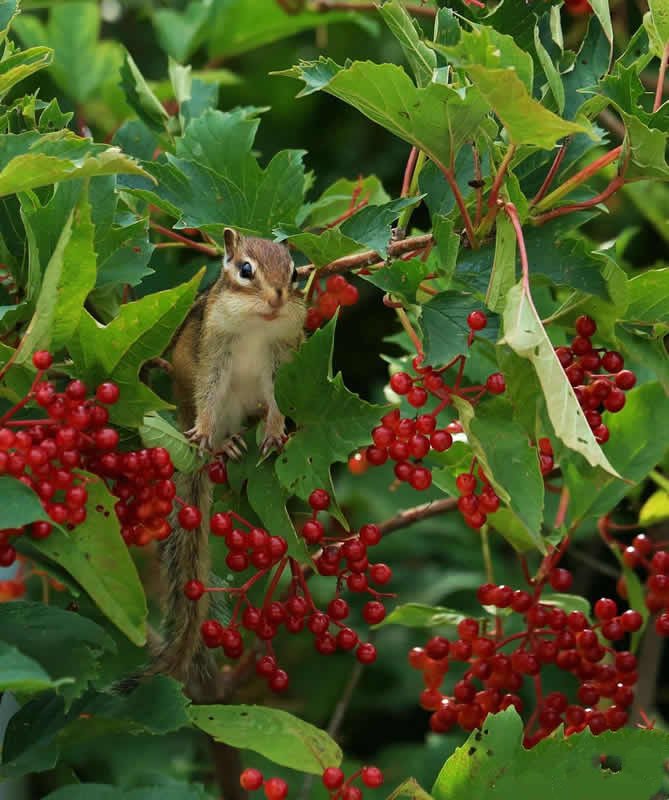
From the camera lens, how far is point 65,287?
1.45m

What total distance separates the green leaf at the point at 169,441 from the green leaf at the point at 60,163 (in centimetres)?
34

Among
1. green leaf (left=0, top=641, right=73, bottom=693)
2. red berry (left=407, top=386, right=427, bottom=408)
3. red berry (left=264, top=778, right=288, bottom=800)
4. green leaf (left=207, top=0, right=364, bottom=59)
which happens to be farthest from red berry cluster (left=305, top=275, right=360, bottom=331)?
green leaf (left=207, top=0, right=364, bottom=59)

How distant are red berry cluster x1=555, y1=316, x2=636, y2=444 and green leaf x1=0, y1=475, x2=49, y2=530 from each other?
2.25 ft

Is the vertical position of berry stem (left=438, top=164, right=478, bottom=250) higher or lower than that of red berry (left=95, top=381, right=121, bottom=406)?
higher

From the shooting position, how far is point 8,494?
52.5 inches

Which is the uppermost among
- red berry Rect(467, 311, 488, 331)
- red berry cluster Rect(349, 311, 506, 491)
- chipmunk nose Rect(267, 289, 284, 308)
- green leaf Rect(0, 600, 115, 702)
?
red berry Rect(467, 311, 488, 331)

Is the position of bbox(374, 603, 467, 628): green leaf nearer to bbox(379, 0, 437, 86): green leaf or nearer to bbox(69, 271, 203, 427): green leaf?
bbox(69, 271, 203, 427): green leaf

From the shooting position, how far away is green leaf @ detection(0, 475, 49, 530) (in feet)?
4.25

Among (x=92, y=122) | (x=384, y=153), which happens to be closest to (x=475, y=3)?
(x=92, y=122)

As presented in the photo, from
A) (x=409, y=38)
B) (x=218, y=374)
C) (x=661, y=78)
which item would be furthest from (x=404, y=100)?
(x=218, y=374)

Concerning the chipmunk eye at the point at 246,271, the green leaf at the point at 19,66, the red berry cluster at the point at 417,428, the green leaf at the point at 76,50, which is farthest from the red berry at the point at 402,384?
the green leaf at the point at 76,50

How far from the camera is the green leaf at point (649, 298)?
1628 mm

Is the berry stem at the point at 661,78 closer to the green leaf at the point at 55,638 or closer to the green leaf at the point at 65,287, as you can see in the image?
the green leaf at the point at 65,287

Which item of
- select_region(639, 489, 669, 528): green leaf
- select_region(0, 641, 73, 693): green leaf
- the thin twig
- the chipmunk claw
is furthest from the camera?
select_region(639, 489, 669, 528): green leaf
